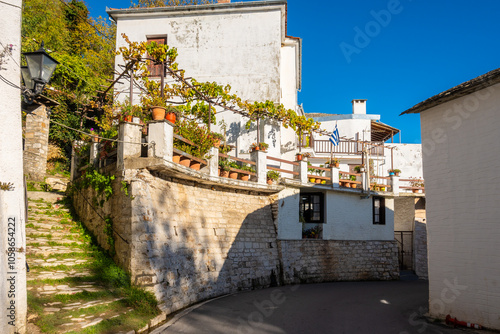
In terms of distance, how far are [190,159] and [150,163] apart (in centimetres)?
201

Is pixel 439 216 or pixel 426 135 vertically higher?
→ pixel 426 135

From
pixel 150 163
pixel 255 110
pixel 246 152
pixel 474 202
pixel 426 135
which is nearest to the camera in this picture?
pixel 474 202

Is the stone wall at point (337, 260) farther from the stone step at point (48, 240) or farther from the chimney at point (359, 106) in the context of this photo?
the chimney at point (359, 106)

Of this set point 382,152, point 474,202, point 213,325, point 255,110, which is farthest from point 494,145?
point 382,152

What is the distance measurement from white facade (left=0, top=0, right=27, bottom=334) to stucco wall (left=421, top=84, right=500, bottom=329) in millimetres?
9167

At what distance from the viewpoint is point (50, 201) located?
13070 mm

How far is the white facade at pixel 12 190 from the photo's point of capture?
248 inches

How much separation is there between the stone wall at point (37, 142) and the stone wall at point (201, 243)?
473 centimetres

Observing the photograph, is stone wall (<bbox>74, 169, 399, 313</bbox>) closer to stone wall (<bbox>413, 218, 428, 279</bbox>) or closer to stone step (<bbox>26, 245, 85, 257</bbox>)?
stone step (<bbox>26, 245, 85, 257</bbox>)

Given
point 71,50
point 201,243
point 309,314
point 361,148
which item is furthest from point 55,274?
point 361,148

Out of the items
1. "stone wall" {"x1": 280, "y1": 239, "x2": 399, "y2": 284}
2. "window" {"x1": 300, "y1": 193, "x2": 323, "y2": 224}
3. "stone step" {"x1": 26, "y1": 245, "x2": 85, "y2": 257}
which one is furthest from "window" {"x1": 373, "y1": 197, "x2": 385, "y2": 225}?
"stone step" {"x1": 26, "y1": 245, "x2": 85, "y2": 257}

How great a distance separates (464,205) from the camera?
9.34m

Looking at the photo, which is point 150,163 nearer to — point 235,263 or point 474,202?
point 235,263

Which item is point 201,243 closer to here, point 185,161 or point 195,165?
point 195,165
